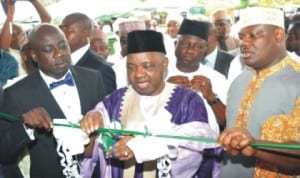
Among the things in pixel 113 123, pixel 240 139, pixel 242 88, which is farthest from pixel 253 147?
pixel 113 123

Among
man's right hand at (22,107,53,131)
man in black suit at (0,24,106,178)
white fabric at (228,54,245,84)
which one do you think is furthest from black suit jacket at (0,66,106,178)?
white fabric at (228,54,245,84)

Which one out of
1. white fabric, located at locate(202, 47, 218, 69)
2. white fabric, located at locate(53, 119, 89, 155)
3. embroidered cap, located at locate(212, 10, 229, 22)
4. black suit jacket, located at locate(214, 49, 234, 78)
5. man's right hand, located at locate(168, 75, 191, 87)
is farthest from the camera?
embroidered cap, located at locate(212, 10, 229, 22)

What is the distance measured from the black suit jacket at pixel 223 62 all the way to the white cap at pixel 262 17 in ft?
7.28

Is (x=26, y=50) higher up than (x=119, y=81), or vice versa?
(x=26, y=50)

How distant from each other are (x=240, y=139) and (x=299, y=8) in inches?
380

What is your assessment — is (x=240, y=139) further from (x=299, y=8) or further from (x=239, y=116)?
(x=299, y=8)

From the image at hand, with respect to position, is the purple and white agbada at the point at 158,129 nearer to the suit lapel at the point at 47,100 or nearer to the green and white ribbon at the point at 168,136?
the green and white ribbon at the point at 168,136

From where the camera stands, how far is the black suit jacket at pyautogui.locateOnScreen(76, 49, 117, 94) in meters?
4.54

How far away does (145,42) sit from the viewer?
2.94 metres

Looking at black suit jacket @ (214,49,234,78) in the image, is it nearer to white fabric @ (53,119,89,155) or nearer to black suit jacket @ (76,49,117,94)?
black suit jacket @ (76,49,117,94)

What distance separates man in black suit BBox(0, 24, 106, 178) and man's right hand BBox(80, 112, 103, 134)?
424 millimetres

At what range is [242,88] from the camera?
3.04 meters

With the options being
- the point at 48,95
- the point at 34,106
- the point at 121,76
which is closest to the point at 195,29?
the point at 121,76

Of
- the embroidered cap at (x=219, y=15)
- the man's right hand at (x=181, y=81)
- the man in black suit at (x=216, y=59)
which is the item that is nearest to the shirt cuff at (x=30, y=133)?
the man's right hand at (x=181, y=81)
